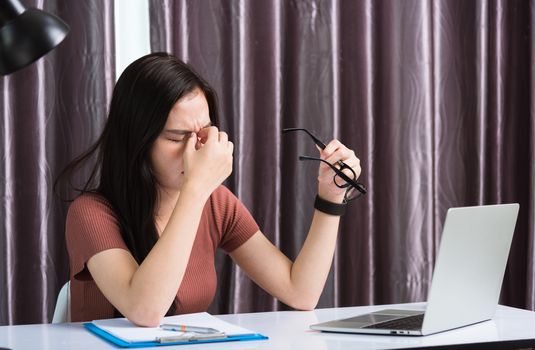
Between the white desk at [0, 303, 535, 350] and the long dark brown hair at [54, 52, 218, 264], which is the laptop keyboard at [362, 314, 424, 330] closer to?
the white desk at [0, 303, 535, 350]

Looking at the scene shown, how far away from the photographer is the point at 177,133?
166cm

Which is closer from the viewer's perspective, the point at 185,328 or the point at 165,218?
the point at 185,328

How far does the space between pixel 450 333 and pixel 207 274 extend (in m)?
0.60

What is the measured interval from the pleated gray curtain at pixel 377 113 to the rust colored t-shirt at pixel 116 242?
1.10ft

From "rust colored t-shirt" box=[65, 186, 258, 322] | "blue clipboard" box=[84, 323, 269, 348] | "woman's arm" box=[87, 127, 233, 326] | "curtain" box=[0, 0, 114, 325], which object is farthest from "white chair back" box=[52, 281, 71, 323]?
"curtain" box=[0, 0, 114, 325]

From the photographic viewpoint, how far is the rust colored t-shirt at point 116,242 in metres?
1.57

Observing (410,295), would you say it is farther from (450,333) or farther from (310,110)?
(450,333)

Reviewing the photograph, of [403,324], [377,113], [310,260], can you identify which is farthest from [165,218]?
[377,113]

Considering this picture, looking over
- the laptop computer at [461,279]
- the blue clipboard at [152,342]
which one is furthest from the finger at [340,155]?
the blue clipboard at [152,342]

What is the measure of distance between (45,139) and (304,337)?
1.00 m

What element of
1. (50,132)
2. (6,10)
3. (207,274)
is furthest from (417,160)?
(6,10)

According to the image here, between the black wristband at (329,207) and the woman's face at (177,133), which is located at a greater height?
the woman's face at (177,133)

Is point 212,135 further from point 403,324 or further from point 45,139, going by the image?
point 45,139

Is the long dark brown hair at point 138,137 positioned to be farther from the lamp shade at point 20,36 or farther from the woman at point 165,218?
the lamp shade at point 20,36
